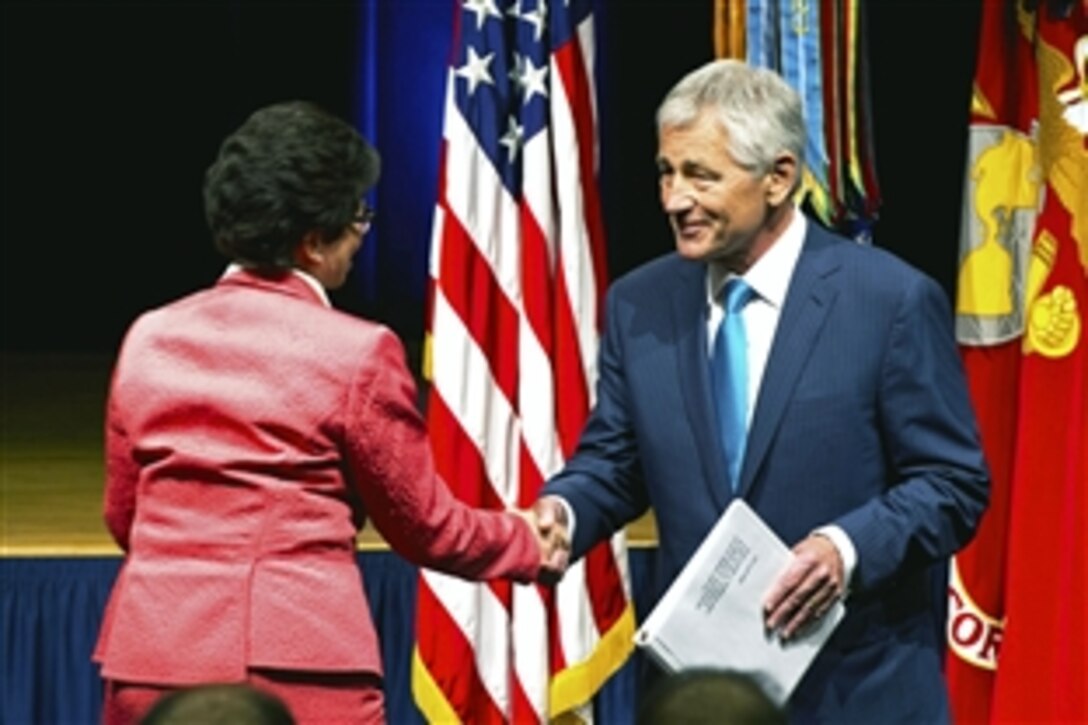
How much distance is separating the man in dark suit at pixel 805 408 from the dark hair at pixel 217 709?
1177 mm

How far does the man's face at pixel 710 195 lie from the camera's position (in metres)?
3.48

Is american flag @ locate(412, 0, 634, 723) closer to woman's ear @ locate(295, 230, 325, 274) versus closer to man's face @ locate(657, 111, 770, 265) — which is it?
man's face @ locate(657, 111, 770, 265)

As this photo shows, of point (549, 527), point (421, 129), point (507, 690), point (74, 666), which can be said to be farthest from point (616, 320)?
point (421, 129)

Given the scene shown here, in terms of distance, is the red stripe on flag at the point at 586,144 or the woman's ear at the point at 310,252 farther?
the red stripe on flag at the point at 586,144

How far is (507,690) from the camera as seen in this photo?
527 centimetres

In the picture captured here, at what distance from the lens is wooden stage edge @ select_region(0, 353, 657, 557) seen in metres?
5.69

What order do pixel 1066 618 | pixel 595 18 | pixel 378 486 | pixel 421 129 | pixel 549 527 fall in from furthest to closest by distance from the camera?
pixel 421 129
pixel 595 18
pixel 1066 618
pixel 549 527
pixel 378 486

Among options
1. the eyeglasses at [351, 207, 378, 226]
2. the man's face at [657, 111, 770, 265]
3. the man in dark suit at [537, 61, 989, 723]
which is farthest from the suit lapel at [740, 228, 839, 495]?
the eyeglasses at [351, 207, 378, 226]

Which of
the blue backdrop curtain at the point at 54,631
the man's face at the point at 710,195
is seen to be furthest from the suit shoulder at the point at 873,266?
the blue backdrop curtain at the point at 54,631

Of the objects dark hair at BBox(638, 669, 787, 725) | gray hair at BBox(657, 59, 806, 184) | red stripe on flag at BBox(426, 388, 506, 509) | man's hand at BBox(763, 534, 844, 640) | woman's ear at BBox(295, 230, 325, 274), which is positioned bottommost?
red stripe on flag at BBox(426, 388, 506, 509)

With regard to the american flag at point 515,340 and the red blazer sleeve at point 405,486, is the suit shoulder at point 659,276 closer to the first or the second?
the red blazer sleeve at point 405,486

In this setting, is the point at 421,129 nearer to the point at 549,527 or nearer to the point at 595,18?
the point at 595,18

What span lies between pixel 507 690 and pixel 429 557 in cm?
183

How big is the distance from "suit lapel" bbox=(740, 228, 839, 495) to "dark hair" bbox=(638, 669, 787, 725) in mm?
1186
